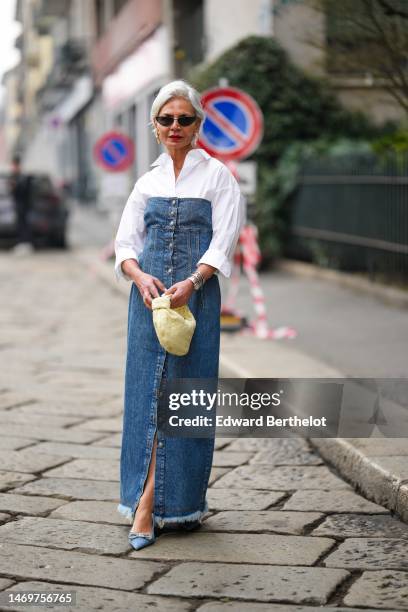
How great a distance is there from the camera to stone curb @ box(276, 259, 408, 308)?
1116 centimetres

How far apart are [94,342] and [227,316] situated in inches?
45.2

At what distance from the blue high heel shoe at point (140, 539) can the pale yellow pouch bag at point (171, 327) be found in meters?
0.68

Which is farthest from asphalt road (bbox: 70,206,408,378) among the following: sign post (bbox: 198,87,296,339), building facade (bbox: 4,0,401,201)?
building facade (bbox: 4,0,401,201)

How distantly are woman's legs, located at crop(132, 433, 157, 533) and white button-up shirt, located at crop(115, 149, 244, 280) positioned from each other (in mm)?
698

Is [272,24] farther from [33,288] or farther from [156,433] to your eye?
[156,433]

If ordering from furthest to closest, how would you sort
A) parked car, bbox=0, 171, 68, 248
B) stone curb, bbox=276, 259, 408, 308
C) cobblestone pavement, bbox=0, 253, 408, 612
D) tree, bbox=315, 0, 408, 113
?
parked car, bbox=0, 171, 68, 248 < stone curb, bbox=276, 259, 408, 308 < tree, bbox=315, 0, 408, 113 < cobblestone pavement, bbox=0, 253, 408, 612

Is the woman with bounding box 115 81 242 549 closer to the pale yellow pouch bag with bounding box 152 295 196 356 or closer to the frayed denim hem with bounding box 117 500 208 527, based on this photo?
the frayed denim hem with bounding box 117 500 208 527

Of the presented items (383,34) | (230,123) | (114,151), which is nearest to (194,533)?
(383,34)

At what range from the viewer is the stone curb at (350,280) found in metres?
11.2

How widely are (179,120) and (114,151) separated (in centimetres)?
1432

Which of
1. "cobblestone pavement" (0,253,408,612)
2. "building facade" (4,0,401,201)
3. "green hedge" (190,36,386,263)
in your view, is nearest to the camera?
"cobblestone pavement" (0,253,408,612)

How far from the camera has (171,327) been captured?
12.8 feet

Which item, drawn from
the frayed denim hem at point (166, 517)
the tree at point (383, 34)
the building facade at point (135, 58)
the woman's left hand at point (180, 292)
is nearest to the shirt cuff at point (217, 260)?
the woman's left hand at point (180, 292)

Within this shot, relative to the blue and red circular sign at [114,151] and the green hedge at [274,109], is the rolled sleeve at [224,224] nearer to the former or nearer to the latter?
the green hedge at [274,109]
